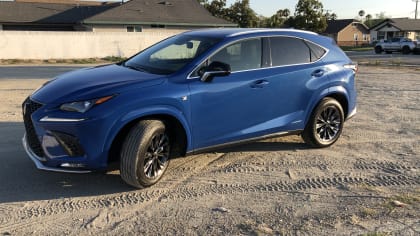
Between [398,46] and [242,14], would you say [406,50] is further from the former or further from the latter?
[242,14]

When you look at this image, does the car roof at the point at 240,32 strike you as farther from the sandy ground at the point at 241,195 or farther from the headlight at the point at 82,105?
the headlight at the point at 82,105

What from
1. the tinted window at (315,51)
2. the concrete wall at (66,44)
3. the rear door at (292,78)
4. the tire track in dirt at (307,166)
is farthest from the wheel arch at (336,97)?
the concrete wall at (66,44)

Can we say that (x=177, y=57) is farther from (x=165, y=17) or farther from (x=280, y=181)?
(x=165, y=17)

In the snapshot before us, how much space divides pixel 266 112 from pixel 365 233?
2.16m

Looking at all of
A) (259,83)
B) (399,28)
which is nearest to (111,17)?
(259,83)

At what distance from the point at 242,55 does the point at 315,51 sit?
4.47ft

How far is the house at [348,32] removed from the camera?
71.8m

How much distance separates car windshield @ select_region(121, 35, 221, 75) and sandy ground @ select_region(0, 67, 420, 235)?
127 centimetres

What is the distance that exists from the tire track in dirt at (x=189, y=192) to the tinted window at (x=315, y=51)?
183cm

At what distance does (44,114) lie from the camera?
14.6 feet

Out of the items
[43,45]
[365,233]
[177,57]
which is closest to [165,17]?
[43,45]

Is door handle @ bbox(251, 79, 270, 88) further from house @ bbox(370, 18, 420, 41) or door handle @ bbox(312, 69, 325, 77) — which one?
house @ bbox(370, 18, 420, 41)

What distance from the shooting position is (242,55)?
18.1ft

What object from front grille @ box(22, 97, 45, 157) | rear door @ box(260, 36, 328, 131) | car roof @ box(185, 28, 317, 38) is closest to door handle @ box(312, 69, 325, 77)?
rear door @ box(260, 36, 328, 131)
